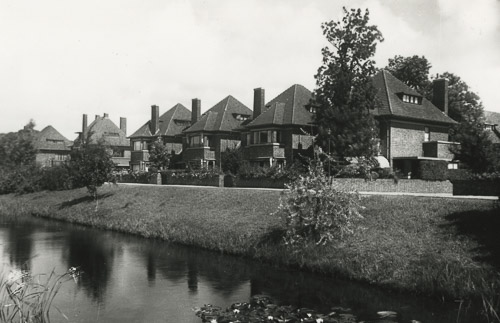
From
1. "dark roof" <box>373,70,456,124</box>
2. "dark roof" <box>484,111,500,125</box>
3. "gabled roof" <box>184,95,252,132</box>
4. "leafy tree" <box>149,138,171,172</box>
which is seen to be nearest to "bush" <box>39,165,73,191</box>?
"leafy tree" <box>149,138,171,172</box>

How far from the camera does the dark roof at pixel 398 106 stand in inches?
1631

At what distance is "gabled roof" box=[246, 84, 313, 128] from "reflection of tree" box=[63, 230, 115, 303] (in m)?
22.1

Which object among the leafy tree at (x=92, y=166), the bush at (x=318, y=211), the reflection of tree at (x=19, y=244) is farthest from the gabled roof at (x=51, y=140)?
the bush at (x=318, y=211)

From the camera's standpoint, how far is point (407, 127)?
1668 inches

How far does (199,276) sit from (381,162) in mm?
24354

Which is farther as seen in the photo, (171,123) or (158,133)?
(171,123)

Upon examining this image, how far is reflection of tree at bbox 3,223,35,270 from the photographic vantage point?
20667 mm

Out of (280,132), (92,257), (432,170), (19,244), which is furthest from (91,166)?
(432,170)

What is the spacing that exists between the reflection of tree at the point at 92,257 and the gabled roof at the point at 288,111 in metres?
22.1

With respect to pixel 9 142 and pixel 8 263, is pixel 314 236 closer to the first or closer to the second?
pixel 8 263

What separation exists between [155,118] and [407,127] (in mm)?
37809

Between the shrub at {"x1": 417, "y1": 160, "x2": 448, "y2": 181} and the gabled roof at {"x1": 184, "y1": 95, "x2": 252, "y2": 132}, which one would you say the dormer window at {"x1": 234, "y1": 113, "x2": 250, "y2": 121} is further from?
the shrub at {"x1": 417, "y1": 160, "x2": 448, "y2": 181}

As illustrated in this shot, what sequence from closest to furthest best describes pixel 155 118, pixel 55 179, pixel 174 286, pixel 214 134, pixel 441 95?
pixel 174 286 < pixel 441 95 < pixel 55 179 < pixel 214 134 < pixel 155 118

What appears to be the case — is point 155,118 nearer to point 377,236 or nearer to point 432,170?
point 432,170
